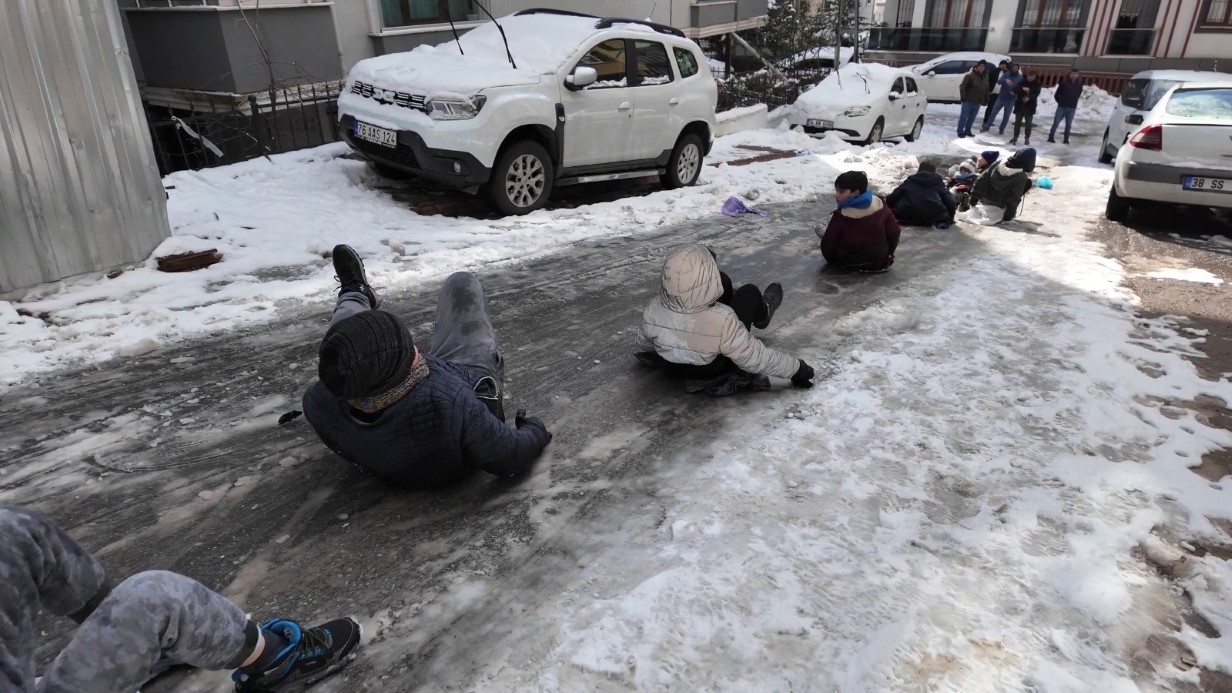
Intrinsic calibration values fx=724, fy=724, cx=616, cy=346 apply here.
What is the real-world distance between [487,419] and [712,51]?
2590cm

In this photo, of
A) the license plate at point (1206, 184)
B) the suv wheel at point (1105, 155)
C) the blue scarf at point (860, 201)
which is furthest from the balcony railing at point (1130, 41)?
the blue scarf at point (860, 201)

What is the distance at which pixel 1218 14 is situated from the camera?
2455 centimetres

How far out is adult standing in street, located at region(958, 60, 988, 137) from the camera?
16.4 metres

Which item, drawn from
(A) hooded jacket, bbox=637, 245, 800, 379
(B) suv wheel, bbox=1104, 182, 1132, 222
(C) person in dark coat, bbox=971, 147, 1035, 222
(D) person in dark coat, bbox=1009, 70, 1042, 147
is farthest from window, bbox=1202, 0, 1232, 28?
(A) hooded jacket, bbox=637, 245, 800, 379

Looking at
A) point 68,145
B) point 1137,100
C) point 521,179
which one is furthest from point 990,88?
point 68,145

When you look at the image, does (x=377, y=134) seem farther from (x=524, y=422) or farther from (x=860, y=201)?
(x=524, y=422)

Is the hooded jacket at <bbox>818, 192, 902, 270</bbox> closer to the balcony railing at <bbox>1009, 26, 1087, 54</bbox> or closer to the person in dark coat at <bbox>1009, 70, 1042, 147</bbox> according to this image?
the person in dark coat at <bbox>1009, 70, 1042, 147</bbox>

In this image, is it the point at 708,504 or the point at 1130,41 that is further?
the point at 1130,41

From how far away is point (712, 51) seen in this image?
2609 centimetres

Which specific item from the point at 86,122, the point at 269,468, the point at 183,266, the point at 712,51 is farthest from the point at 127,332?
the point at 712,51

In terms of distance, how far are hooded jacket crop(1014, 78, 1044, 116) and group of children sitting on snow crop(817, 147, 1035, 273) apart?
7.51 meters

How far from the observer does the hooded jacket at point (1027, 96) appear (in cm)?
1574

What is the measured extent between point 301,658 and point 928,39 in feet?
112

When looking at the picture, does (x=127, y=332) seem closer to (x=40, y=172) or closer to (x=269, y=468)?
(x=40, y=172)
